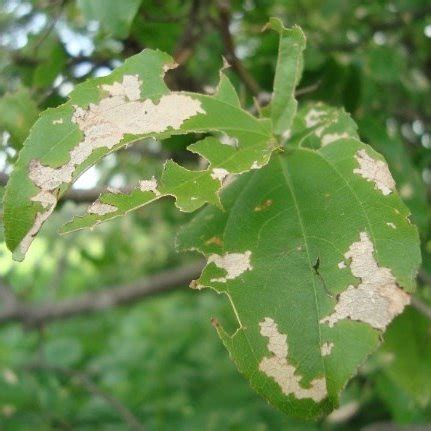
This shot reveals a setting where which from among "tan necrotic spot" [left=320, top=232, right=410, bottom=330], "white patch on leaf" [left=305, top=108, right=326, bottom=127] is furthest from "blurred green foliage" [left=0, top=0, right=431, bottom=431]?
"tan necrotic spot" [left=320, top=232, right=410, bottom=330]

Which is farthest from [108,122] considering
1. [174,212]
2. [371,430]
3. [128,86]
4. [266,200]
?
[174,212]

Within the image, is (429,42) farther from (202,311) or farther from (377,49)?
(202,311)

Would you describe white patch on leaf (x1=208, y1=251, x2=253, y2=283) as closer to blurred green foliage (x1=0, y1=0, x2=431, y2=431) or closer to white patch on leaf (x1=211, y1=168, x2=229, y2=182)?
white patch on leaf (x1=211, y1=168, x2=229, y2=182)

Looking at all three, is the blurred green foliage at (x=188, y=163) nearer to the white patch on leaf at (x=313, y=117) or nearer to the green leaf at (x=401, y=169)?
the green leaf at (x=401, y=169)

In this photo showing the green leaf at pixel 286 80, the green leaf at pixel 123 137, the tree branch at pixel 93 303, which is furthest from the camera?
the tree branch at pixel 93 303

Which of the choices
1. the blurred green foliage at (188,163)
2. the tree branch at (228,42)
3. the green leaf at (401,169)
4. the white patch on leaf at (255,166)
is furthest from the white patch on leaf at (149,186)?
the green leaf at (401,169)

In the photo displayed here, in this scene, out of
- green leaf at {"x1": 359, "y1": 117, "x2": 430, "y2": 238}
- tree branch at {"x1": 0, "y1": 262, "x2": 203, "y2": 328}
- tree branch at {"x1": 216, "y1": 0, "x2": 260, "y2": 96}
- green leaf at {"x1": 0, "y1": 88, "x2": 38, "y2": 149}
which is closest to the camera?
green leaf at {"x1": 0, "y1": 88, "x2": 38, "y2": 149}
